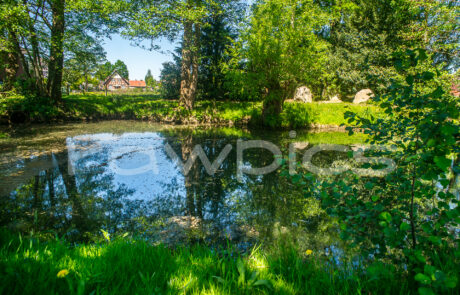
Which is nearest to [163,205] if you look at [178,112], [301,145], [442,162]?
[442,162]

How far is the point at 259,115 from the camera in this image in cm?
1452

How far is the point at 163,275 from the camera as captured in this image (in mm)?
1860

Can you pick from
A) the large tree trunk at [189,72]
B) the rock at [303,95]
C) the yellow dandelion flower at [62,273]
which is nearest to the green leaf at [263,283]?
the yellow dandelion flower at [62,273]

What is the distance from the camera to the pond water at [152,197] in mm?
3244

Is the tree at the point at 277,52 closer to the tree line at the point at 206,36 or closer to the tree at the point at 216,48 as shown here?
the tree line at the point at 206,36

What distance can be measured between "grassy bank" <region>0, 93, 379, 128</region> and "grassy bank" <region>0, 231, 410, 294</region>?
11799mm

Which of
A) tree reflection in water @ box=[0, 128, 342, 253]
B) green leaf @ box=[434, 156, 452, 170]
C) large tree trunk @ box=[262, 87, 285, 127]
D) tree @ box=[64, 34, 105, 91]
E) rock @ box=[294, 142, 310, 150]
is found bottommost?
tree reflection in water @ box=[0, 128, 342, 253]

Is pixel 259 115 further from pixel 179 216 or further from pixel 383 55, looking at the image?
pixel 383 55

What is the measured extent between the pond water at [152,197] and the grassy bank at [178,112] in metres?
5.66

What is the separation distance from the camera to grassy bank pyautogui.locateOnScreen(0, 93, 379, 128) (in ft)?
42.4

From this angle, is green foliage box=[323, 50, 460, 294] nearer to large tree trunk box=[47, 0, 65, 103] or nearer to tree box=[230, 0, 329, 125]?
tree box=[230, 0, 329, 125]

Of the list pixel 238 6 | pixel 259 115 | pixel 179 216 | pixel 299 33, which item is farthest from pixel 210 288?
pixel 238 6

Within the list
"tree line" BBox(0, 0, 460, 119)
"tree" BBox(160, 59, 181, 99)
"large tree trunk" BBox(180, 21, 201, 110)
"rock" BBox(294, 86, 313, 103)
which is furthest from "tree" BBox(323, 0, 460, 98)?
"tree" BBox(160, 59, 181, 99)

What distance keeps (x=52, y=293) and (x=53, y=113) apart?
14748 millimetres
